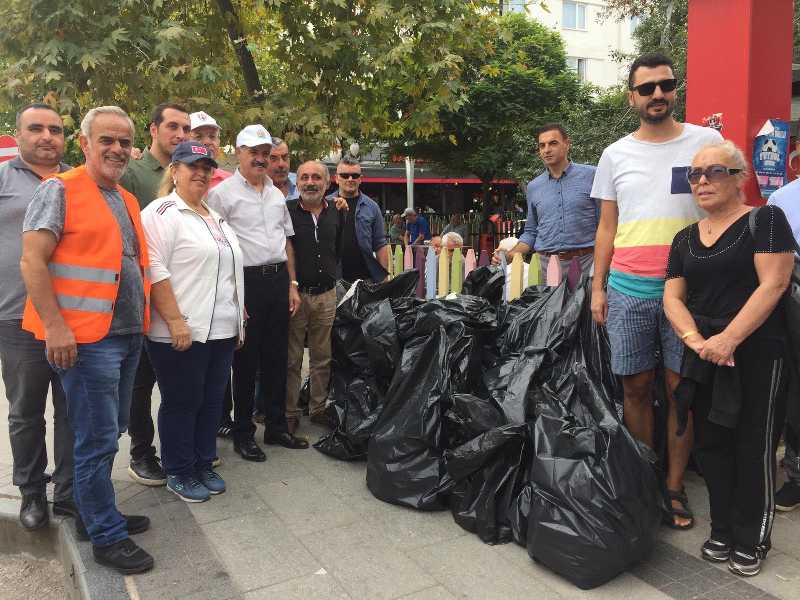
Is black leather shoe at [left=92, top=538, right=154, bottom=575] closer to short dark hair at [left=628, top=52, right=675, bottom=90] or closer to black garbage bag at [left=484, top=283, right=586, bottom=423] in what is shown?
black garbage bag at [left=484, top=283, right=586, bottom=423]

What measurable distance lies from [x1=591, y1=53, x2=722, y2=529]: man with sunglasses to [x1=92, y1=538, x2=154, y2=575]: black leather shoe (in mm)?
2223

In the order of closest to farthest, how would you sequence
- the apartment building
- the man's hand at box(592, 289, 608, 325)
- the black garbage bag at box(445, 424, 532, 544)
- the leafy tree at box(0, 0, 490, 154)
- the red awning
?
the black garbage bag at box(445, 424, 532, 544)
the man's hand at box(592, 289, 608, 325)
the leafy tree at box(0, 0, 490, 154)
the red awning
the apartment building

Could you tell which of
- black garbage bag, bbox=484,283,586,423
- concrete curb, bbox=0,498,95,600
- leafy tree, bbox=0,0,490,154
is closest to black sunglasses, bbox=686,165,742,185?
black garbage bag, bbox=484,283,586,423

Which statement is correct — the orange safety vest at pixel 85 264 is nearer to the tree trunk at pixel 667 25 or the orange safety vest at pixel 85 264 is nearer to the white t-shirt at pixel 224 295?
the white t-shirt at pixel 224 295

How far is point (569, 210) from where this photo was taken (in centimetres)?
446

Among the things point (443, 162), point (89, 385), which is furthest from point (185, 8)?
point (443, 162)

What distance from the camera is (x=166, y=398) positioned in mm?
3383

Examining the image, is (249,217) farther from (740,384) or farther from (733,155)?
(740,384)

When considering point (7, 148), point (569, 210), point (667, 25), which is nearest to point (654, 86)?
point (569, 210)

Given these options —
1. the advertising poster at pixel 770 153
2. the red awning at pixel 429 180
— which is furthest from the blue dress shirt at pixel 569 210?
the red awning at pixel 429 180

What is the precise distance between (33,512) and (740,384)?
3250 mm

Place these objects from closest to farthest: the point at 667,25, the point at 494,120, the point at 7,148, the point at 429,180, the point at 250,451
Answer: the point at 250,451
the point at 7,148
the point at 667,25
the point at 494,120
the point at 429,180

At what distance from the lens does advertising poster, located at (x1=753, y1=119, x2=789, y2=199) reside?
12.8ft

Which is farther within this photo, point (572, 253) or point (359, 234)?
point (359, 234)
